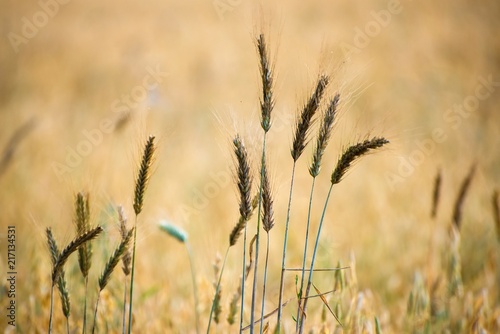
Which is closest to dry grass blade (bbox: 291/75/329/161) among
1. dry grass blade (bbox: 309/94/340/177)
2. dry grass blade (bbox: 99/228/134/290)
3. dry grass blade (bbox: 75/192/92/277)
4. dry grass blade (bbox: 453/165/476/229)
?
dry grass blade (bbox: 309/94/340/177)

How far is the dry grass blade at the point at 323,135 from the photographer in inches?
39.6

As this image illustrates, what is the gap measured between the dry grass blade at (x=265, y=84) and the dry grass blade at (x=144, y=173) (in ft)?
0.94

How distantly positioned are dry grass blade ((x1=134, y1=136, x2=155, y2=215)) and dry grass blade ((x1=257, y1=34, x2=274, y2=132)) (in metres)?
0.29

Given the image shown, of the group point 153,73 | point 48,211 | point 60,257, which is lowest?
point 60,257

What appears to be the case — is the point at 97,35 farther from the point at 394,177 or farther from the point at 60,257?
the point at 60,257

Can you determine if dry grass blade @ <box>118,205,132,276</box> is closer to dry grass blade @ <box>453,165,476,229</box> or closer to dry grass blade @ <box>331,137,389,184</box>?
dry grass blade @ <box>331,137,389,184</box>

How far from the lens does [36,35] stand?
20.8 feet

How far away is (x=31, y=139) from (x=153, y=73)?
1.80 meters

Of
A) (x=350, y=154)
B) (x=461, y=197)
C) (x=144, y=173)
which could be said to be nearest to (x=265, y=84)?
(x=350, y=154)

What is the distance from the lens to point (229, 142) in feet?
3.58

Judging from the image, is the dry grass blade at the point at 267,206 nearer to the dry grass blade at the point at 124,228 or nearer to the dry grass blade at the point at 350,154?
the dry grass blade at the point at 350,154

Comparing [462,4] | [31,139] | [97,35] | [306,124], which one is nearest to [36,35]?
[97,35]

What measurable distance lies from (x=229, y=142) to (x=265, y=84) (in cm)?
18

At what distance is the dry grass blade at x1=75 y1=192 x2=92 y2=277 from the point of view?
1.07m
